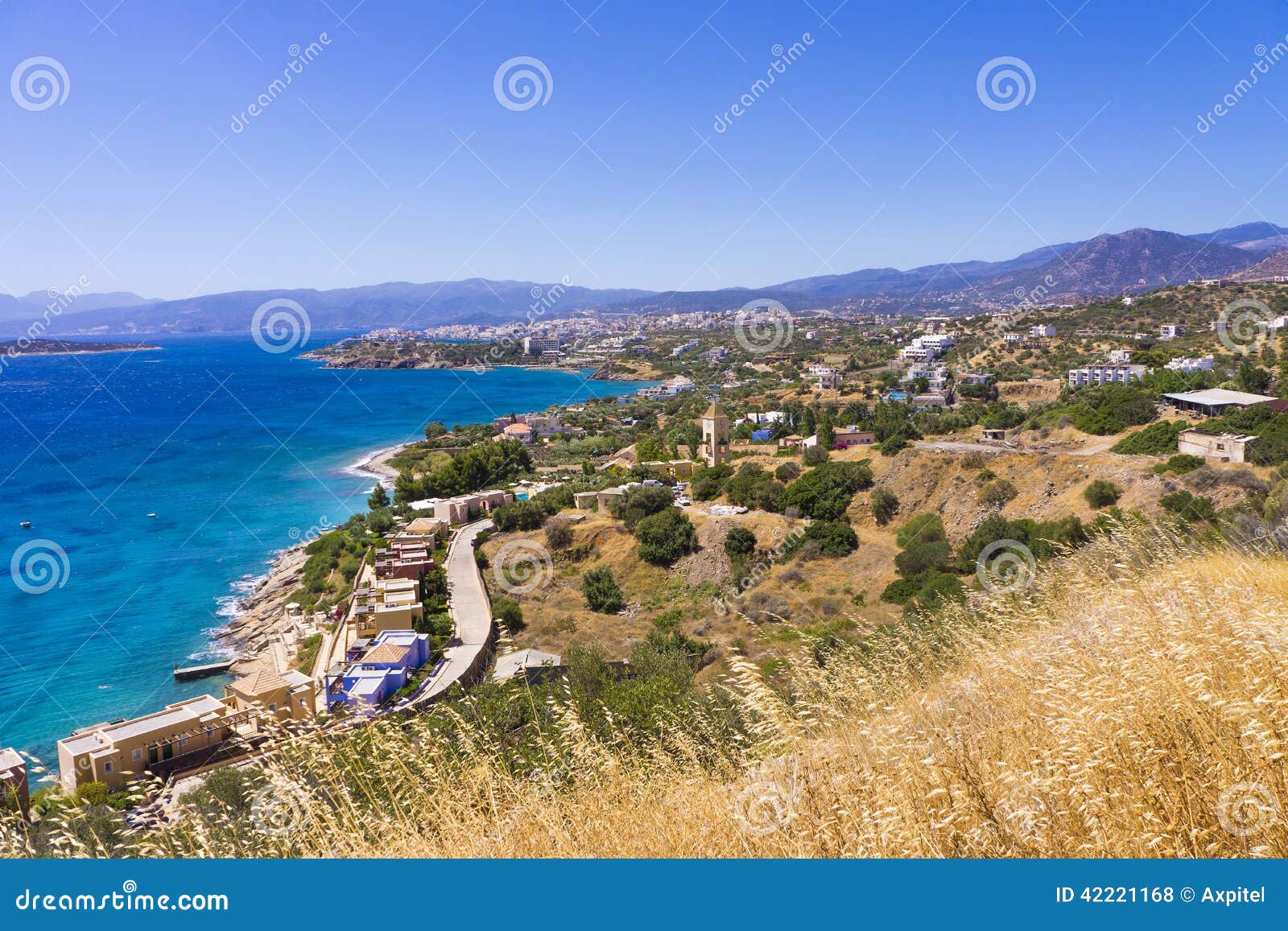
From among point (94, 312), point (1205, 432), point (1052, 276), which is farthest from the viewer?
point (94, 312)

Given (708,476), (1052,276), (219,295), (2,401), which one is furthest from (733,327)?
(219,295)

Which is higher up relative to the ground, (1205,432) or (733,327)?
(733,327)

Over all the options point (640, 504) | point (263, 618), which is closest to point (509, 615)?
point (640, 504)

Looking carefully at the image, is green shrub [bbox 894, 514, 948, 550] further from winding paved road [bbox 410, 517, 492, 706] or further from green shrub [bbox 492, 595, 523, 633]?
winding paved road [bbox 410, 517, 492, 706]

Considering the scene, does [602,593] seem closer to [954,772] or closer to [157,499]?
[954,772]

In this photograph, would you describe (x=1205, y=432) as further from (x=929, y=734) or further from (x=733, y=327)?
(x=733, y=327)
